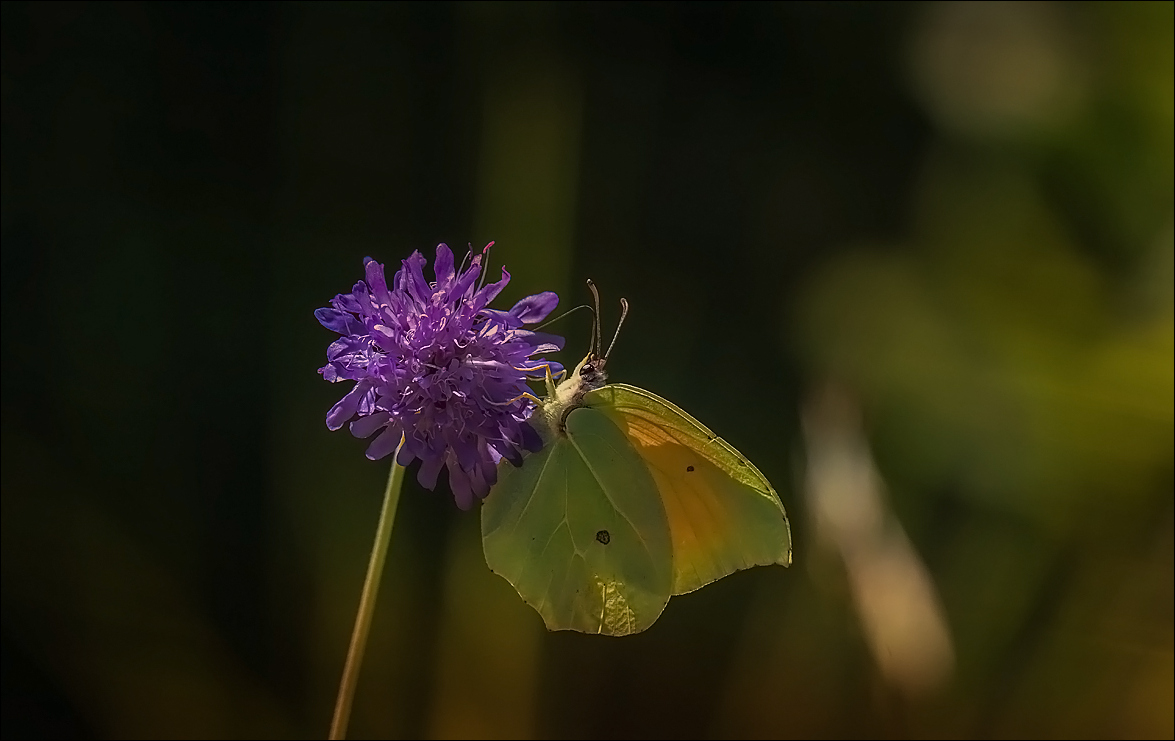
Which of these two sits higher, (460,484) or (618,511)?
(460,484)

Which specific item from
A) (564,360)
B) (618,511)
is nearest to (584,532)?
(618,511)

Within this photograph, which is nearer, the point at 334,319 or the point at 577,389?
the point at 334,319

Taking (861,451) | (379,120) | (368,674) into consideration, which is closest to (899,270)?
(861,451)

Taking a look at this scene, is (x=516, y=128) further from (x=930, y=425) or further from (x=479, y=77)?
(x=930, y=425)

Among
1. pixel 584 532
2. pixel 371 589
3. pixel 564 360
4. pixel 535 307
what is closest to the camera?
pixel 371 589

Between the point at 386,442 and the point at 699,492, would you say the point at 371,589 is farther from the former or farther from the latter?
the point at 699,492

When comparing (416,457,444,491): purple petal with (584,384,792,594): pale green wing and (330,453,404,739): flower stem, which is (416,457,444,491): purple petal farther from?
(584,384,792,594): pale green wing
